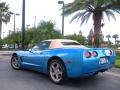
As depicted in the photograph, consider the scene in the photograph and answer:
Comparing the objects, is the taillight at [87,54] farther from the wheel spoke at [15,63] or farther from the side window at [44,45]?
the wheel spoke at [15,63]

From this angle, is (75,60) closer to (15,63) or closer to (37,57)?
(37,57)

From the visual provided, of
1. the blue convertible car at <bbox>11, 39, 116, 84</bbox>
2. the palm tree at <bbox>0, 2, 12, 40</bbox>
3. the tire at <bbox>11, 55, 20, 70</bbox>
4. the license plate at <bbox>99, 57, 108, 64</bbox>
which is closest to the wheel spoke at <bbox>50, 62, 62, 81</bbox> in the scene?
the blue convertible car at <bbox>11, 39, 116, 84</bbox>

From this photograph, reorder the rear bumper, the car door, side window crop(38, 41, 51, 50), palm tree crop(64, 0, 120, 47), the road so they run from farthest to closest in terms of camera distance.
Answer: palm tree crop(64, 0, 120, 47)
side window crop(38, 41, 51, 50)
the car door
the road
the rear bumper

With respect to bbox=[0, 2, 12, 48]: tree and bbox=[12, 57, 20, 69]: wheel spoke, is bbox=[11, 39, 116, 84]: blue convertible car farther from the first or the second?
bbox=[0, 2, 12, 48]: tree

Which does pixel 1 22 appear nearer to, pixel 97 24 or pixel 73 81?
pixel 97 24

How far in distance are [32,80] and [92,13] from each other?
14.1 m

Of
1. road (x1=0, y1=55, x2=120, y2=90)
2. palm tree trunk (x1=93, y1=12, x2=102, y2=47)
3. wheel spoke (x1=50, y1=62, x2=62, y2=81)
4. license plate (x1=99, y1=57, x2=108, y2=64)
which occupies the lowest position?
→ road (x1=0, y1=55, x2=120, y2=90)

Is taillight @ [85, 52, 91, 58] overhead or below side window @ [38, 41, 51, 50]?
below

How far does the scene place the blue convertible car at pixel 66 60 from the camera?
762 cm

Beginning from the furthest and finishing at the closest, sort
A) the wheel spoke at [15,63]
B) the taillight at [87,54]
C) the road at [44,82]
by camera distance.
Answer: the wheel spoke at [15,63], the road at [44,82], the taillight at [87,54]

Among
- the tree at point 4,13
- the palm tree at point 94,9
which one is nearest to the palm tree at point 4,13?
the tree at point 4,13

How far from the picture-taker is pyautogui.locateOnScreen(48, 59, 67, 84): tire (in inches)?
315

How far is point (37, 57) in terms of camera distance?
30.1 feet

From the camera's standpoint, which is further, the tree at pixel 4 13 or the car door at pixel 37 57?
the tree at pixel 4 13
